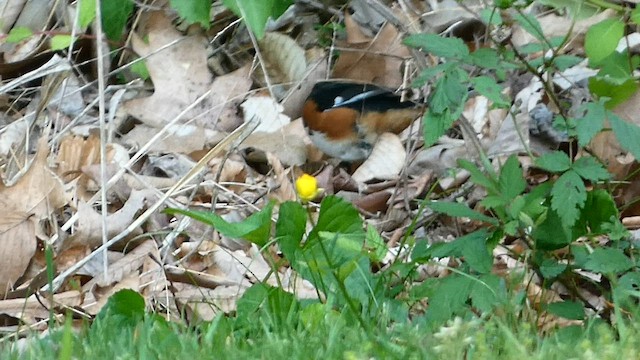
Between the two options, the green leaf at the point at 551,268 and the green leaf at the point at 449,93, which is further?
the green leaf at the point at 551,268

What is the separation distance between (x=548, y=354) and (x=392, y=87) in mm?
3363

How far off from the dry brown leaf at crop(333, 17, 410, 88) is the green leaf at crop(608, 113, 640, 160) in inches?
93.2

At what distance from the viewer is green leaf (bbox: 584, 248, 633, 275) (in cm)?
238

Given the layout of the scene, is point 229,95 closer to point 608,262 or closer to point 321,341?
point 608,262

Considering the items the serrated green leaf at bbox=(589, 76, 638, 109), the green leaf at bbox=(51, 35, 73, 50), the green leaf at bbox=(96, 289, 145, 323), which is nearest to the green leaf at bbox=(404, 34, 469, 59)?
the serrated green leaf at bbox=(589, 76, 638, 109)

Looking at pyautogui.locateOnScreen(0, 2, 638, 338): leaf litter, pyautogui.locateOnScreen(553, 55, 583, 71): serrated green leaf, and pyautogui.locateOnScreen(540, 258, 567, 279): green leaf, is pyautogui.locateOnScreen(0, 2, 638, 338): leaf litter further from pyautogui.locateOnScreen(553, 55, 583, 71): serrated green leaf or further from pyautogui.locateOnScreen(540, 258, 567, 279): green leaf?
pyautogui.locateOnScreen(553, 55, 583, 71): serrated green leaf

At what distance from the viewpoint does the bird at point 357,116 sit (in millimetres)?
4676

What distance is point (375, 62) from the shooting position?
16.0ft

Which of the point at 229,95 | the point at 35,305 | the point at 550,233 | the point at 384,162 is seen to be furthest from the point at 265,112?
the point at 550,233

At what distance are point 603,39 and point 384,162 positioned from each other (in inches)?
79.3

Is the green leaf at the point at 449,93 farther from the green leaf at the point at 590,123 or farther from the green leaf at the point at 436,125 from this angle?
the green leaf at the point at 590,123

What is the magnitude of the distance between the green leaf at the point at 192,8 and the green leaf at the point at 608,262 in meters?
1.15

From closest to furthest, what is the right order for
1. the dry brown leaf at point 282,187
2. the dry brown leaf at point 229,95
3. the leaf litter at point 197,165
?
1. the leaf litter at point 197,165
2. the dry brown leaf at point 282,187
3. the dry brown leaf at point 229,95

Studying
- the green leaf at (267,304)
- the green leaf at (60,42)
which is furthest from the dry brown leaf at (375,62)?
the green leaf at (267,304)
